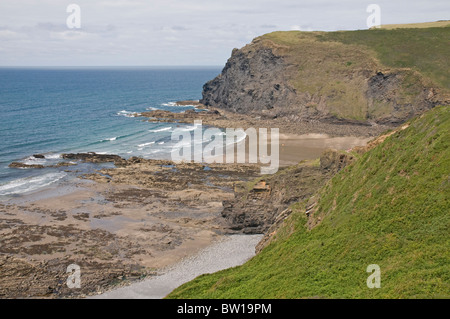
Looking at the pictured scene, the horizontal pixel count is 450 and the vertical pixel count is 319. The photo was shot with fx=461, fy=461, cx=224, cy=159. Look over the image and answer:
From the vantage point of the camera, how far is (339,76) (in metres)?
111

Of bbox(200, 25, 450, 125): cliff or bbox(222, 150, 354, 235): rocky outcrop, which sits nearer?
bbox(222, 150, 354, 235): rocky outcrop

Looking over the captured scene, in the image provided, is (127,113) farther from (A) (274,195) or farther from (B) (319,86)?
(A) (274,195)

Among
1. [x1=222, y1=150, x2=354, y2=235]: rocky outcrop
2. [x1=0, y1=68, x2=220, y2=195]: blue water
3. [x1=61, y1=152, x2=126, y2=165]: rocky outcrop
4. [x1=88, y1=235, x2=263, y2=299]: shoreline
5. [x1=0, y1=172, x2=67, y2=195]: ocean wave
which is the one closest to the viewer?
[x1=88, y1=235, x2=263, y2=299]: shoreline

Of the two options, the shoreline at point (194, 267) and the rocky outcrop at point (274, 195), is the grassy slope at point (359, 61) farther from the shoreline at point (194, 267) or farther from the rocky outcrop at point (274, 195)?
the shoreline at point (194, 267)

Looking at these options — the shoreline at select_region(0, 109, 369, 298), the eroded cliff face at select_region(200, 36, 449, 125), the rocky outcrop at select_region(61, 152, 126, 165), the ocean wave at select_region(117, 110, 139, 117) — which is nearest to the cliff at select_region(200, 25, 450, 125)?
the eroded cliff face at select_region(200, 36, 449, 125)

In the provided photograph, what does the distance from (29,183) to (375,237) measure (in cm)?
5217

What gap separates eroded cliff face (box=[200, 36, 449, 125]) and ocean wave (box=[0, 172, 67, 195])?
58878 mm
